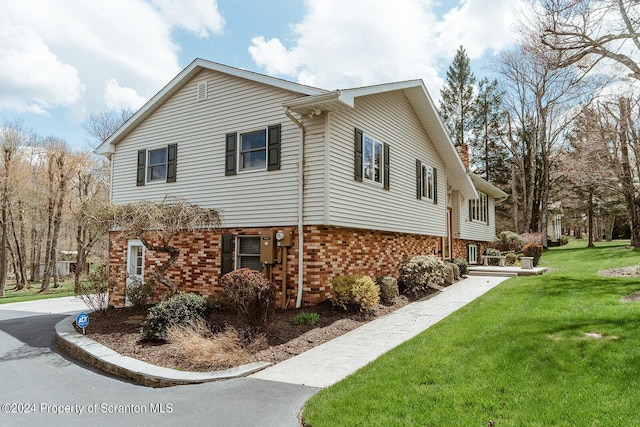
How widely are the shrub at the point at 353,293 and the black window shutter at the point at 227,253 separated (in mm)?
2911

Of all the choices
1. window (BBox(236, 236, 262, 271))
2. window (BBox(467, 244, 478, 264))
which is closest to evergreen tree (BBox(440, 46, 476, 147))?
window (BBox(467, 244, 478, 264))

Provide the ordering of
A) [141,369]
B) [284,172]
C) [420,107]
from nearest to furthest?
[141,369] → [284,172] → [420,107]

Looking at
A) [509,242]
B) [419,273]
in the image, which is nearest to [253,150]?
[419,273]

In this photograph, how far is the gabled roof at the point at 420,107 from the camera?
8906 millimetres

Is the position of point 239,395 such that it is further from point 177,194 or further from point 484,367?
point 177,194

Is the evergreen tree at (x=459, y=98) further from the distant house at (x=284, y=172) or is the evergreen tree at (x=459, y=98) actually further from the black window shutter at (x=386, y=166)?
the black window shutter at (x=386, y=166)

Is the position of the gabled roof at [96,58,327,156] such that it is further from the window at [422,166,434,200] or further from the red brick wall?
the window at [422,166,434,200]

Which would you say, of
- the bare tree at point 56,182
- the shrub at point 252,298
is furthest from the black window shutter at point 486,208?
the bare tree at point 56,182

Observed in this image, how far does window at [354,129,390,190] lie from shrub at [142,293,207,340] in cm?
501

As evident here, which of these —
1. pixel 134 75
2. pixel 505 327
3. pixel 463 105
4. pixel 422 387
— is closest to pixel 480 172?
pixel 463 105

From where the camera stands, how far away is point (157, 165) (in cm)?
1271

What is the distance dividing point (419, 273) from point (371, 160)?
3.52 m

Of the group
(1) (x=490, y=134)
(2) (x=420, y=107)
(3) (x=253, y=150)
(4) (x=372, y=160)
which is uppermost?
(1) (x=490, y=134)

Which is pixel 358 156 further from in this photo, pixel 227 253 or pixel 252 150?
pixel 227 253
